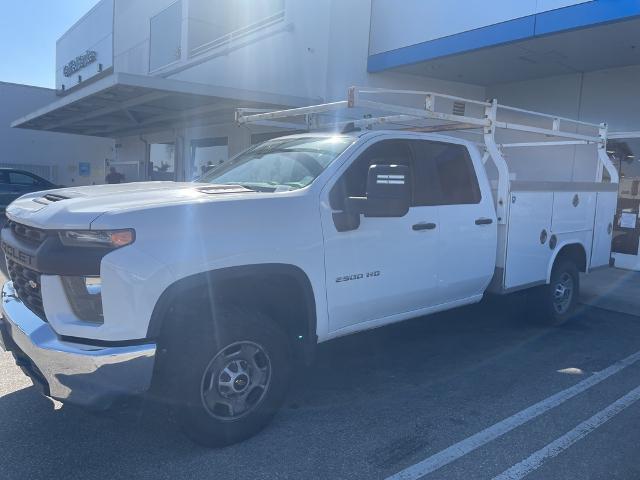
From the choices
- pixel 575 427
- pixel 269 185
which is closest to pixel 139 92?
pixel 269 185

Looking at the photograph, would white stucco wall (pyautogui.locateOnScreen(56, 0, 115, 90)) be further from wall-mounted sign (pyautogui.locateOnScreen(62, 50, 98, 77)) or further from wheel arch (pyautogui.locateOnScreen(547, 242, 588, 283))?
wheel arch (pyautogui.locateOnScreen(547, 242, 588, 283))

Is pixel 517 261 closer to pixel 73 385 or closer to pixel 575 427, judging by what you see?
pixel 575 427

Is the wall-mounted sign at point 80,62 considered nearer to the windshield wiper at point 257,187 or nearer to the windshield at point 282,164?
the windshield at point 282,164

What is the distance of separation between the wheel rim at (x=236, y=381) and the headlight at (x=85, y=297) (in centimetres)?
70

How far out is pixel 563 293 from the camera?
20.6 feet

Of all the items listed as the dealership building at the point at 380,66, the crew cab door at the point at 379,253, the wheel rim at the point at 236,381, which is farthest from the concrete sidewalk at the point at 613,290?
the wheel rim at the point at 236,381

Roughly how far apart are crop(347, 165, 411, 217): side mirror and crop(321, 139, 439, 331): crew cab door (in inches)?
5.7

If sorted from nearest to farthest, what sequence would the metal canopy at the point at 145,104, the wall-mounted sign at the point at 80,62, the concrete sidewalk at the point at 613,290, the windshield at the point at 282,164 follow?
the windshield at the point at 282,164 < the concrete sidewalk at the point at 613,290 < the metal canopy at the point at 145,104 < the wall-mounted sign at the point at 80,62

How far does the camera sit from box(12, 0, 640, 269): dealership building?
405 inches

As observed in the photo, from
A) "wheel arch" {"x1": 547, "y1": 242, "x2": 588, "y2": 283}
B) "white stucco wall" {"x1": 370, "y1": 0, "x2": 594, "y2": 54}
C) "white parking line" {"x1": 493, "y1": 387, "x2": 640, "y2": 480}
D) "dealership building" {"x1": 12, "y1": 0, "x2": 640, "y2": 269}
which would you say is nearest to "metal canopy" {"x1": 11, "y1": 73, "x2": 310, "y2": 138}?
"dealership building" {"x1": 12, "y1": 0, "x2": 640, "y2": 269}

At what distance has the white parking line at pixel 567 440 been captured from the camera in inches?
124

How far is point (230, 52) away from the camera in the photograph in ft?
52.2

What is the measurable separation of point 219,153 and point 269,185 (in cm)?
1242

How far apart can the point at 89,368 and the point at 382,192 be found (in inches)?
80.6
